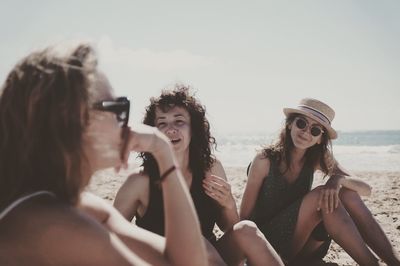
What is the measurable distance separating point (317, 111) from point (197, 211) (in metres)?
2.16

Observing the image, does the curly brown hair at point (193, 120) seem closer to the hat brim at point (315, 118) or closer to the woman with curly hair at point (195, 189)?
the woman with curly hair at point (195, 189)

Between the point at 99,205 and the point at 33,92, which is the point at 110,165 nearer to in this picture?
the point at 99,205

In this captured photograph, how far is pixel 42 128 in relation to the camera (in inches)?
57.1

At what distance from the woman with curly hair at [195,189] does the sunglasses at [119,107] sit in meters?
1.41

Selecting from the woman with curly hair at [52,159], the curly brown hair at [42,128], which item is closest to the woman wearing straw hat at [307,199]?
the woman with curly hair at [52,159]

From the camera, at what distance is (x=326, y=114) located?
4672mm

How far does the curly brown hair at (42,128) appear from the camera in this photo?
144 cm

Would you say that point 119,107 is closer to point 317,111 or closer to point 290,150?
point 290,150

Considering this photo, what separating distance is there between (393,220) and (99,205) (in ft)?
19.6

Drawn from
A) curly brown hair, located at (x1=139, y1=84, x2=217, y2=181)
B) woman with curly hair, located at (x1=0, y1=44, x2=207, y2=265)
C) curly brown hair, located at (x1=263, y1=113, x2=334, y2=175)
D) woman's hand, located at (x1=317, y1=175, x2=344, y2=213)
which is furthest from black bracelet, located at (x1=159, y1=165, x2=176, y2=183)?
curly brown hair, located at (x1=263, y1=113, x2=334, y2=175)

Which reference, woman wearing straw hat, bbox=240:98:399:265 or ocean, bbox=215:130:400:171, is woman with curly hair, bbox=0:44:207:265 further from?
ocean, bbox=215:130:400:171

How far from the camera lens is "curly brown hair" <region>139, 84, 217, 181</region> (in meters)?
3.63

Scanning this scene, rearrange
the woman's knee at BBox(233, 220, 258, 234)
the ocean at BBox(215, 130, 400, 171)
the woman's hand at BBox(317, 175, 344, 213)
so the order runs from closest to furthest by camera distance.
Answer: the woman's knee at BBox(233, 220, 258, 234), the woman's hand at BBox(317, 175, 344, 213), the ocean at BBox(215, 130, 400, 171)

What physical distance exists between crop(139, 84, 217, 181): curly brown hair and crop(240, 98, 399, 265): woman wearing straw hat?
34.8 inches
